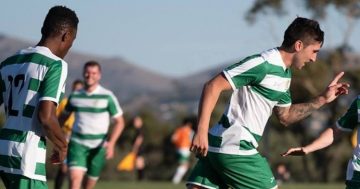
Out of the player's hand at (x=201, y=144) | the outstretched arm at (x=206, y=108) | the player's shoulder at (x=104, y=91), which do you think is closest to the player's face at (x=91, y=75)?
the player's shoulder at (x=104, y=91)

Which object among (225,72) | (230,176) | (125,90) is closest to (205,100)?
(225,72)

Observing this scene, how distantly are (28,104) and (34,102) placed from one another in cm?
4

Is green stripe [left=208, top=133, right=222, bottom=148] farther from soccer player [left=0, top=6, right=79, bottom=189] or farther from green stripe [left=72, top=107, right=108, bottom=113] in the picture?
green stripe [left=72, top=107, right=108, bottom=113]

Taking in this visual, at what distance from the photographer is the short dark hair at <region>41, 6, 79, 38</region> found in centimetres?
674

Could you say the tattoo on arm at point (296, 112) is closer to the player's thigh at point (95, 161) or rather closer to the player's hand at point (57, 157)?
the player's hand at point (57, 157)

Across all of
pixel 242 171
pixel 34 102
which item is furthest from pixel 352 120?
pixel 34 102

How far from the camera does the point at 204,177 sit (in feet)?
25.8

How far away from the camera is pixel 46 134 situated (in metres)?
6.55

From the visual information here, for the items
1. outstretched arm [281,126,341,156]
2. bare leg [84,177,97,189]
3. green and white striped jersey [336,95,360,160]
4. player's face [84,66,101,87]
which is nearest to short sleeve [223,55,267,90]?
outstretched arm [281,126,341,156]

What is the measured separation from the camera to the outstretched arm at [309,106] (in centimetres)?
827

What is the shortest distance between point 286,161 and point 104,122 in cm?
3264

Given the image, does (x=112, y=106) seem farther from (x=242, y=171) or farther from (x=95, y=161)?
(x=242, y=171)

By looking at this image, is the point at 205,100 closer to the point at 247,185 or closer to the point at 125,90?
the point at 247,185

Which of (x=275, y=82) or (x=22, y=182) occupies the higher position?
(x=275, y=82)
